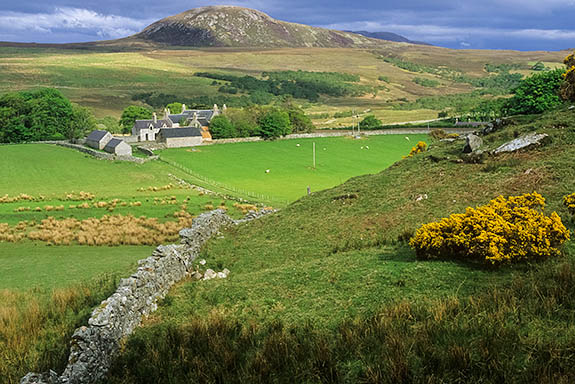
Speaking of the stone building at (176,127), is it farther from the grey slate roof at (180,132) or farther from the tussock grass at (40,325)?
the tussock grass at (40,325)

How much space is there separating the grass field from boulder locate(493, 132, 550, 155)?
3087 cm

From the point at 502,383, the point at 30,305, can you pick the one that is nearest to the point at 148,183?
the point at 30,305

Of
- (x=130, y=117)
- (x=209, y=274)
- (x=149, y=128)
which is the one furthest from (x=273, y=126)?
(x=209, y=274)

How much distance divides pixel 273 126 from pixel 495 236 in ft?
303

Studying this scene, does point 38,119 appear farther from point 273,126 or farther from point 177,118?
point 273,126

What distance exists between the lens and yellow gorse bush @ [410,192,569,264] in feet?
38.3

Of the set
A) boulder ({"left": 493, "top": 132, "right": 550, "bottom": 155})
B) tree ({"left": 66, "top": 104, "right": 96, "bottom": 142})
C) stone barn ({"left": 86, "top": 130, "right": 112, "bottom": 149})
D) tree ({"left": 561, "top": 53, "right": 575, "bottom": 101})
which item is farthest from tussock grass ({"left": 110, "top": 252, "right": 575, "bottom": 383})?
tree ({"left": 66, "top": 104, "right": 96, "bottom": 142})

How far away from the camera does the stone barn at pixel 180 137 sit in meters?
92.2

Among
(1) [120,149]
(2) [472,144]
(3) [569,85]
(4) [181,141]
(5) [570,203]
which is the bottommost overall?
(1) [120,149]

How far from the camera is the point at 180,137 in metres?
92.8

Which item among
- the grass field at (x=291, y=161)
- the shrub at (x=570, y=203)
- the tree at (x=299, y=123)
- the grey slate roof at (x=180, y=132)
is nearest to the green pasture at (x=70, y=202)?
the grass field at (x=291, y=161)

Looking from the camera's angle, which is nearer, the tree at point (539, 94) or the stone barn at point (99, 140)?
the tree at point (539, 94)

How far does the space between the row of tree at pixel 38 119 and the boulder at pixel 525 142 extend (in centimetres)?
9229

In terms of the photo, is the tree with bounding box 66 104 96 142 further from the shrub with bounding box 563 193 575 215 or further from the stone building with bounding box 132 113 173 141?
the shrub with bounding box 563 193 575 215
